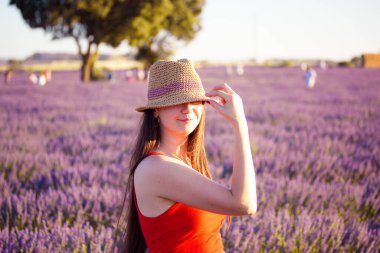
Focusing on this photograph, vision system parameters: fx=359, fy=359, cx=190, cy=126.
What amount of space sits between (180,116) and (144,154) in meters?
0.22

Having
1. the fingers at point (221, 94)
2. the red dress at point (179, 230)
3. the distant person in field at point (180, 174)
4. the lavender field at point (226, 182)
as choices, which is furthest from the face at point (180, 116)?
the lavender field at point (226, 182)

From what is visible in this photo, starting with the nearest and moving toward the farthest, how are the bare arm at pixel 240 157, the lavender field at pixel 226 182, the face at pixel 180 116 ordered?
1. the bare arm at pixel 240 157
2. the face at pixel 180 116
3. the lavender field at pixel 226 182

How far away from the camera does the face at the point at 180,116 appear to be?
1415 millimetres

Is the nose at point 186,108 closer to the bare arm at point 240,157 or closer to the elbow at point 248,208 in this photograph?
the bare arm at point 240,157

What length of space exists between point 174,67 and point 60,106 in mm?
9097

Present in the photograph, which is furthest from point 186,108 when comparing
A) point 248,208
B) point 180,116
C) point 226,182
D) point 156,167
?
point 226,182

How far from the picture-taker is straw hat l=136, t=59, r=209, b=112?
1.37m

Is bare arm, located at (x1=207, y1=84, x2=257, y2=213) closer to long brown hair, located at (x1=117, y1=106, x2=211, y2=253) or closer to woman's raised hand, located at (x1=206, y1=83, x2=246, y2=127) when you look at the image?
woman's raised hand, located at (x1=206, y1=83, x2=246, y2=127)

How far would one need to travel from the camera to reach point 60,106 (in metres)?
9.80

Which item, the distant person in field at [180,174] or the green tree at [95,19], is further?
the green tree at [95,19]

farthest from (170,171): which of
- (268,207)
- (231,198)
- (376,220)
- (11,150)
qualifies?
(11,150)

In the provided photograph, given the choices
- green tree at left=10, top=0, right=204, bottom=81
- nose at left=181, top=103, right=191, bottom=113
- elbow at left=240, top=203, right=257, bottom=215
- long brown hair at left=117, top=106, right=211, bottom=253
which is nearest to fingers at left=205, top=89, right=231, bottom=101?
nose at left=181, top=103, right=191, bottom=113

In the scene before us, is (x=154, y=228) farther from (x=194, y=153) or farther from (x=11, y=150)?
(x=11, y=150)

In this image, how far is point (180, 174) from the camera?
1.23 metres
